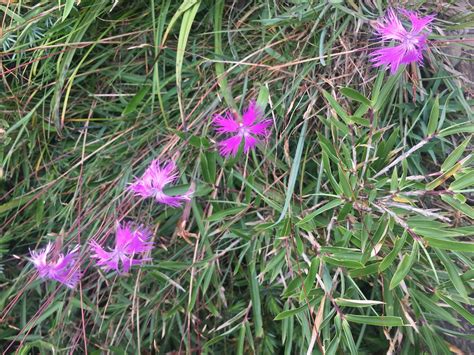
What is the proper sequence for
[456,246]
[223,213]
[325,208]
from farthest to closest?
[223,213] < [325,208] < [456,246]

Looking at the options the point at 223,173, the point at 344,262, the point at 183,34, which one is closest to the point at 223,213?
the point at 223,173

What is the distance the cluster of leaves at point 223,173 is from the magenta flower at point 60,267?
2.0 inches

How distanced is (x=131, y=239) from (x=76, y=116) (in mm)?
416

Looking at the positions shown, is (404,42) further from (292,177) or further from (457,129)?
(292,177)

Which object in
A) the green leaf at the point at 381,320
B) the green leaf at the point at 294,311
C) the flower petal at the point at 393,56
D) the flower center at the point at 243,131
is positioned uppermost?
the flower petal at the point at 393,56

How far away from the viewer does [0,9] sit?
1121mm

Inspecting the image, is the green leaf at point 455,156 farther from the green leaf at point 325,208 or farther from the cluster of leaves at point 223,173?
the green leaf at point 325,208

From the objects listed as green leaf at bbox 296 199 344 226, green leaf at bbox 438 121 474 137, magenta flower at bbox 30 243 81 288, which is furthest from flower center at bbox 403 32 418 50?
magenta flower at bbox 30 243 81 288

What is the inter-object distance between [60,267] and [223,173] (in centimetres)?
37

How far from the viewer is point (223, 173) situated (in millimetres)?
1043

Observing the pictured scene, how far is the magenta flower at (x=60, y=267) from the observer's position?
98cm

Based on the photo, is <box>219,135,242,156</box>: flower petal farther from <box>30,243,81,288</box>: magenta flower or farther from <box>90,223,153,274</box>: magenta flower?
<box>30,243,81,288</box>: magenta flower

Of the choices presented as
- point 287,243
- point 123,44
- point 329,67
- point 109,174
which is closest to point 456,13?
point 329,67

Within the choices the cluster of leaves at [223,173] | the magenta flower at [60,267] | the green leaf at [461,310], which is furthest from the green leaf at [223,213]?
the green leaf at [461,310]
